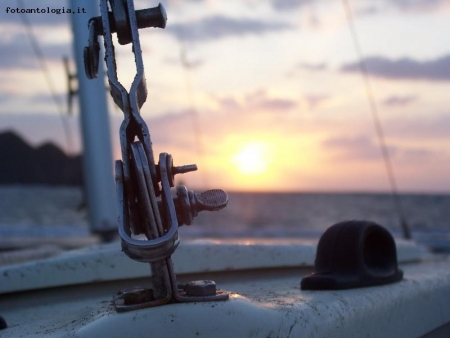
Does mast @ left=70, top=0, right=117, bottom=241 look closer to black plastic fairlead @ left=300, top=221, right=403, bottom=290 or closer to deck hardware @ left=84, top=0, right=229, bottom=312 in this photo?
black plastic fairlead @ left=300, top=221, right=403, bottom=290

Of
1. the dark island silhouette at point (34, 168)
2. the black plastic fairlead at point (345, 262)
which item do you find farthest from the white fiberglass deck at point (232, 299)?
the dark island silhouette at point (34, 168)

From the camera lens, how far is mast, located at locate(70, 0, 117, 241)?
13.9ft

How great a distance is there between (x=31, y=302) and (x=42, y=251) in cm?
82

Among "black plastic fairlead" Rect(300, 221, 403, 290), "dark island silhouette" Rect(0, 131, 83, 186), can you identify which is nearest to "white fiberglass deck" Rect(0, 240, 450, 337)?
"black plastic fairlead" Rect(300, 221, 403, 290)

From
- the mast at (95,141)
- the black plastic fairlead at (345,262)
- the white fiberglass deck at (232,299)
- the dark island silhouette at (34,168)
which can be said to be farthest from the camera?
the dark island silhouette at (34,168)

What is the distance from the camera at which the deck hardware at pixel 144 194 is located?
1.37 metres

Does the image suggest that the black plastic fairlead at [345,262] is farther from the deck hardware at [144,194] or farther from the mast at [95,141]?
the mast at [95,141]

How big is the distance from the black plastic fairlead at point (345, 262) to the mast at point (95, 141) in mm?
2458

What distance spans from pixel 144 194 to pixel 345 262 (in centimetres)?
72

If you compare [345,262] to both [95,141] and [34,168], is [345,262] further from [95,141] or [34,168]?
[34,168]

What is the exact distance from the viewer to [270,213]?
46094mm

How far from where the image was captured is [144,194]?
53.6 inches

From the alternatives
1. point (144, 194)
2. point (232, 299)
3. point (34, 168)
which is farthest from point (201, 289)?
point (34, 168)

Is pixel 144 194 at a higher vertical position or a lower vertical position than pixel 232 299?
higher
